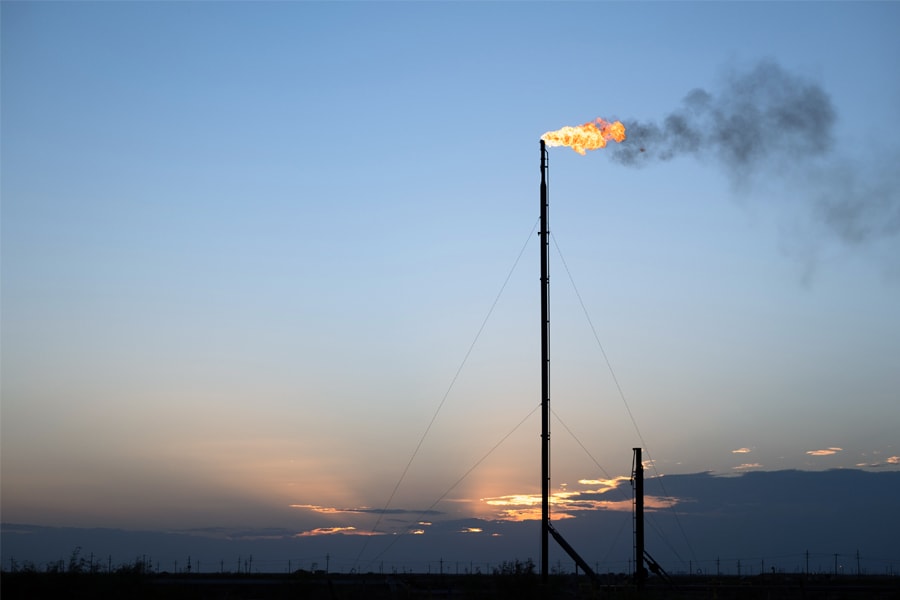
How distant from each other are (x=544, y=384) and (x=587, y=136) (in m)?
12.3

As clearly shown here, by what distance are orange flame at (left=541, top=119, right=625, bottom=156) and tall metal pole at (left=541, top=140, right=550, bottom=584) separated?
877 mm

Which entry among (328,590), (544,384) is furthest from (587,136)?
(328,590)

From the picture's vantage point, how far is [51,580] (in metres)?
40.6

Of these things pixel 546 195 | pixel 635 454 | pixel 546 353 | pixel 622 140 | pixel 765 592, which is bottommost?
pixel 765 592

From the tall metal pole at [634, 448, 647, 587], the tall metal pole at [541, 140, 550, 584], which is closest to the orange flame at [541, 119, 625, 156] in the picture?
the tall metal pole at [541, 140, 550, 584]

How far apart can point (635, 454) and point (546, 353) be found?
619cm

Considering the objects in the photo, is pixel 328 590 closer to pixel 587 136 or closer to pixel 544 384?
pixel 544 384

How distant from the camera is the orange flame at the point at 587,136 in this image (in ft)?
144

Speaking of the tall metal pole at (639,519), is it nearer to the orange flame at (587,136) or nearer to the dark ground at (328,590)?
the dark ground at (328,590)

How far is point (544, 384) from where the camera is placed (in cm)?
4134

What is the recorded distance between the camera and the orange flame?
43.9 meters

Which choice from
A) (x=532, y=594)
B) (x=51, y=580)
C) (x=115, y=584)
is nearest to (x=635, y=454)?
(x=532, y=594)

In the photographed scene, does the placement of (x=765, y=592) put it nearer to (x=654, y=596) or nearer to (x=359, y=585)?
(x=654, y=596)

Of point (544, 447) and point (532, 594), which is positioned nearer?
point (532, 594)
